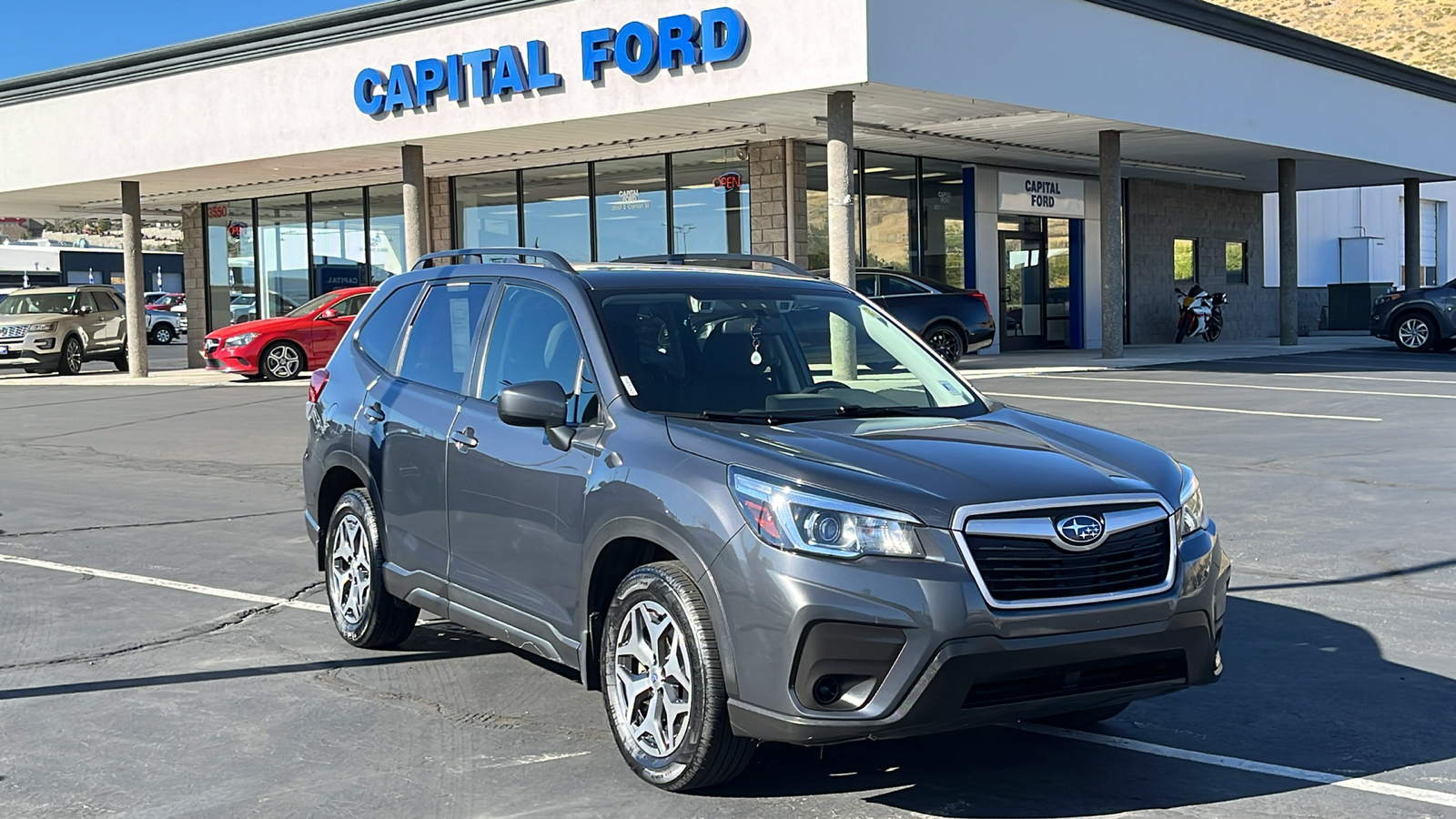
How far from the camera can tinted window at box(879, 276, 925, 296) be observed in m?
22.8

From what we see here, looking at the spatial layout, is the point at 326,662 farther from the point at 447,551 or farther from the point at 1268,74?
the point at 1268,74

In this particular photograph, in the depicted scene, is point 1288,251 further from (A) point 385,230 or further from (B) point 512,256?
(B) point 512,256

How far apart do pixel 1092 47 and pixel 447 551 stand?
59.1ft

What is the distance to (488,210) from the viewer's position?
29172 mm

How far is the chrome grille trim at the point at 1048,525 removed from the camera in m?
4.14

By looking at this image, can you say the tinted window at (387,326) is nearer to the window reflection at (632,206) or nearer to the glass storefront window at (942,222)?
the window reflection at (632,206)

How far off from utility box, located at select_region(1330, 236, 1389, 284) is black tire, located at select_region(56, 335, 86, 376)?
37904 mm

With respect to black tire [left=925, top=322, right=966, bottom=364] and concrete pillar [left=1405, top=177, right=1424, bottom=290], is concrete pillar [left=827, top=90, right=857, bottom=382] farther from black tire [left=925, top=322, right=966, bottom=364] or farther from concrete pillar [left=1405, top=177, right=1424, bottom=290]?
concrete pillar [left=1405, top=177, right=1424, bottom=290]

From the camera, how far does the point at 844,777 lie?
15.7ft

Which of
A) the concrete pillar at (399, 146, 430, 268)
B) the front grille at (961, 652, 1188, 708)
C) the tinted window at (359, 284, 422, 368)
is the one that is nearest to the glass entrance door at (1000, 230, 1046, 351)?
the concrete pillar at (399, 146, 430, 268)

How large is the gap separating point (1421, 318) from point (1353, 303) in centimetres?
1405

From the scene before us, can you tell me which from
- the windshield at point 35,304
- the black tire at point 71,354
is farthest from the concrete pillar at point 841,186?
the windshield at point 35,304

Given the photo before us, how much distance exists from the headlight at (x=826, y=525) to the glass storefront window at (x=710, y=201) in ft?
68.2

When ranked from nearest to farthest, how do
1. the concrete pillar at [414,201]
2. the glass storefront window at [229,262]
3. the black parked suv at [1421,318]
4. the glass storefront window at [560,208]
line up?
1. the concrete pillar at [414,201]
2. the glass storefront window at [560,208]
3. the black parked suv at [1421,318]
4. the glass storefront window at [229,262]
